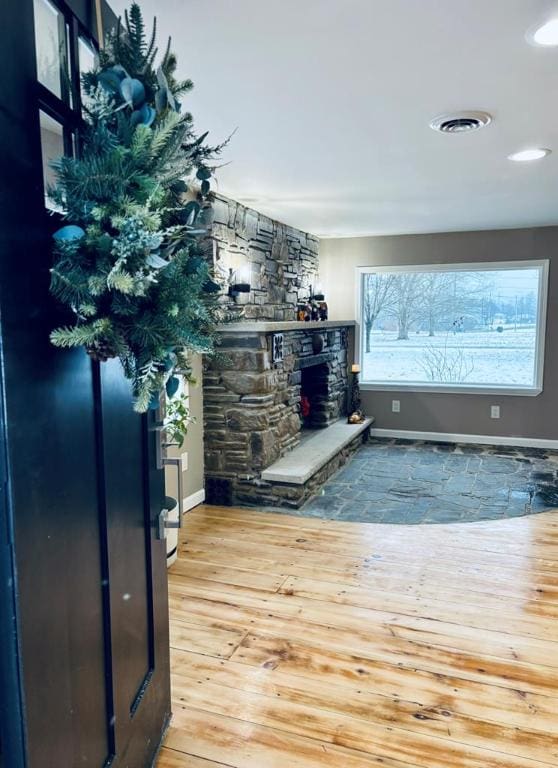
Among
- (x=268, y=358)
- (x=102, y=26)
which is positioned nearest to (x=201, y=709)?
(x=102, y=26)

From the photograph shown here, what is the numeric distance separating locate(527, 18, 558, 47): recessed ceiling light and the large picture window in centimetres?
432

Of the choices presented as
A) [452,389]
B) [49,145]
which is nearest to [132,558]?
[49,145]

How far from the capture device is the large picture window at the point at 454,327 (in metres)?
5.96

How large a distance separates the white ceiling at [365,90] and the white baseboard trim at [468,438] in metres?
2.87

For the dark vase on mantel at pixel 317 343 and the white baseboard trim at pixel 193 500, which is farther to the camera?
the dark vase on mantel at pixel 317 343

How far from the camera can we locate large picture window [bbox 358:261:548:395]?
596 centimetres

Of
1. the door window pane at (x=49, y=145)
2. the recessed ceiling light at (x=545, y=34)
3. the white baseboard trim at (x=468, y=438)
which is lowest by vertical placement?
the white baseboard trim at (x=468, y=438)

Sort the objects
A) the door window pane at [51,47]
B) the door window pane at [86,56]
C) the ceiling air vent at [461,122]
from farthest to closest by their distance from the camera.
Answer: the ceiling air vent at [461,122], the door window pane at [86,56], the door window pane at [51,47]

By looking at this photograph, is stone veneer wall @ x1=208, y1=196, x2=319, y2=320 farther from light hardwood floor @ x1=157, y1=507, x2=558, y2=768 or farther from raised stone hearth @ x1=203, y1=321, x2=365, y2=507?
light hardwood floor @ x1=157, y1=507, x2=558, y2=768

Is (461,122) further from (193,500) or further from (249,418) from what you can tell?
(193,500)

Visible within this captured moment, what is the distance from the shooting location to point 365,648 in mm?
2316

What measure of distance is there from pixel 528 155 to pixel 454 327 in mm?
3253

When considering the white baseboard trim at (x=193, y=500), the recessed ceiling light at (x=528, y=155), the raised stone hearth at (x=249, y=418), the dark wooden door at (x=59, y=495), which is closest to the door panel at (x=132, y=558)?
the dark wooden door at (x=59, y=495)

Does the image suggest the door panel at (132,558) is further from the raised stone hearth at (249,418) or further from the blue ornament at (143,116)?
the raised stone hearth at (249,418)
